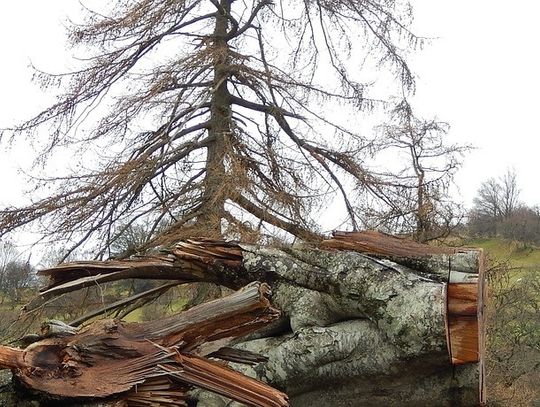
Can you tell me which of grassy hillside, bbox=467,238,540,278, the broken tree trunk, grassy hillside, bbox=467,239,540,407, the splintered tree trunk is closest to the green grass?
grassy hillside, bbox=467,238,540,278

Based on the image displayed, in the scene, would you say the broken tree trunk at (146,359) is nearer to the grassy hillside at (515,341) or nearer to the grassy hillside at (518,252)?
the grassy hillside at (515,341)

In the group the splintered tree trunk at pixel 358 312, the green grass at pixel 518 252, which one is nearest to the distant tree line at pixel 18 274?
the splintered tree trunk at pixel 358 312

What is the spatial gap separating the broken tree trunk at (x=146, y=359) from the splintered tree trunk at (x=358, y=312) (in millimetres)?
547

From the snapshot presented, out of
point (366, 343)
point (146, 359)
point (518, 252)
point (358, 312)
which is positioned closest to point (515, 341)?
point (518, 252)

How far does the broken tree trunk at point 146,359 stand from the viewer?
3.56 m

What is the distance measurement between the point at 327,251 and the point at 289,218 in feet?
9.75

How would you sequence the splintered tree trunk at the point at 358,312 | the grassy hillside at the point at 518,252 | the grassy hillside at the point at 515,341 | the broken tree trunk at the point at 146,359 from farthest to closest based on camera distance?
the grassy hillside at the point at 518,252 < the grassy hillside at the point at 515,341 < the splintered tree trunk at the point at 358,312 < the broken tree trunk at the point at 146,359

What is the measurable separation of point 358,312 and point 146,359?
57.3 inches

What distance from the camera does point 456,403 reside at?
4234 millimetres

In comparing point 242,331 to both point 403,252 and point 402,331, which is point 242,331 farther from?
point 403,252

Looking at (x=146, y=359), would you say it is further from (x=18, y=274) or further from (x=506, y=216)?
(x=506, y=216)

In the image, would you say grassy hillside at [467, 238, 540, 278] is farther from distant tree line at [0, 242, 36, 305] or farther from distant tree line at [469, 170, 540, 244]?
distant tree line at [0, 242, 36, 305]

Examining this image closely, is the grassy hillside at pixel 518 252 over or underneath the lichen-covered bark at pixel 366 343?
over

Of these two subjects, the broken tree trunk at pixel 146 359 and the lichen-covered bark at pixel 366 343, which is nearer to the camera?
the broken tree trunk at pixel 146 359
